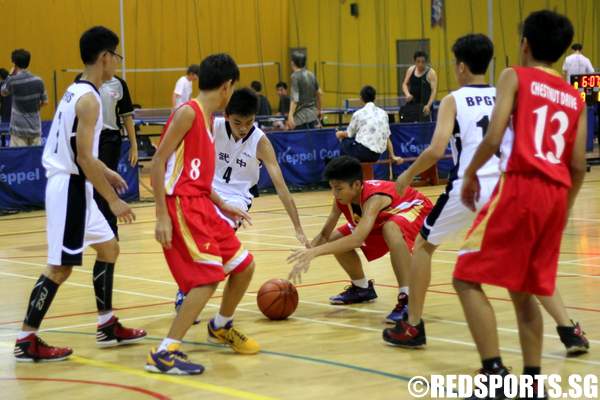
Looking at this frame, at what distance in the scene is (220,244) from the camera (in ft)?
20.2

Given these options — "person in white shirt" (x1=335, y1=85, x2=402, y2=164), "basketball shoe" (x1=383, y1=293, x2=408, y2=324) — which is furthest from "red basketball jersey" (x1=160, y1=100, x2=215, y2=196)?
"person in white shirt" (x1=335, y1=85, x2=402, y2=164)

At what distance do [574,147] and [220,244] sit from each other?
85.2 inches

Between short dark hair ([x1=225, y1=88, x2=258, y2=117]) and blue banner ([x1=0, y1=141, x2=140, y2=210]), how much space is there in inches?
327

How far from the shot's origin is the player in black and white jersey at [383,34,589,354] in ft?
19.7

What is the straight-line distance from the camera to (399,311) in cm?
716

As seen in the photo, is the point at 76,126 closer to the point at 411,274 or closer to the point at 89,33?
the point at 89,33

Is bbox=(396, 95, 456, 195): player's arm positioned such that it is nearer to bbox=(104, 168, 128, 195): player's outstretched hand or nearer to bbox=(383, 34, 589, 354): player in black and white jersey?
bbox=(383, 34, 589, 354): player in black and white jersey

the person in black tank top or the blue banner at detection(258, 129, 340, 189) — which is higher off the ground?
the person in black tank top

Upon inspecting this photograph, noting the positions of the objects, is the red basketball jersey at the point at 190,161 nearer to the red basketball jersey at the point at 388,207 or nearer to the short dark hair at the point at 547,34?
the red basketball jersey at the point at 388,207

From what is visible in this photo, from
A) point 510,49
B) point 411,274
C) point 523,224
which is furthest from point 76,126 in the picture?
point 510,49

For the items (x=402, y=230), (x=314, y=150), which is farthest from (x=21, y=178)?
(x=402, y=230)

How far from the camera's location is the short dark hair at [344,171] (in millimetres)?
7242

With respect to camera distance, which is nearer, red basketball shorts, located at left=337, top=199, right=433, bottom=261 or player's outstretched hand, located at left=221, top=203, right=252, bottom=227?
player's outstretched hand, located at left=221, top=203, right=252, bottom=227

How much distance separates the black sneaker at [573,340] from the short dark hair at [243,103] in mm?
2508
